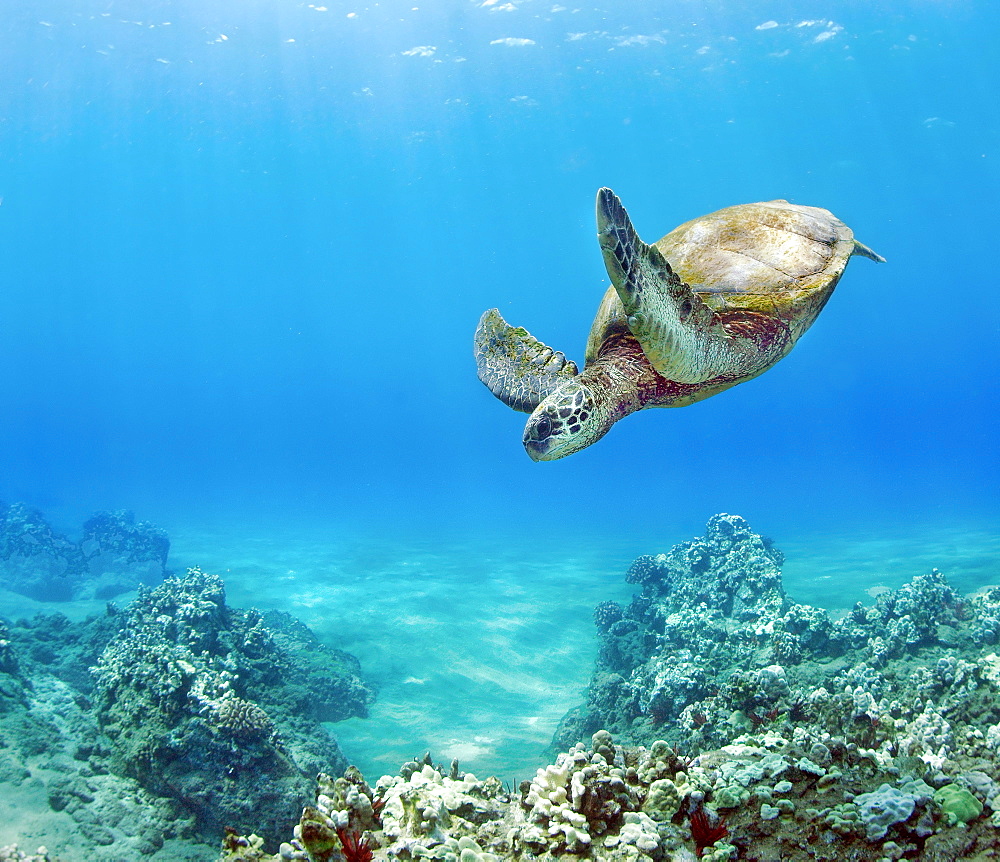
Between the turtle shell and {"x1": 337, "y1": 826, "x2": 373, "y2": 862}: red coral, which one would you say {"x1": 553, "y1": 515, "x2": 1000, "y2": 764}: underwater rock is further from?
{"x1": 337, "y1": 826, "x2": 373, "y2": 862}: red coral

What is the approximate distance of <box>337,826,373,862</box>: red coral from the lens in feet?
9.28

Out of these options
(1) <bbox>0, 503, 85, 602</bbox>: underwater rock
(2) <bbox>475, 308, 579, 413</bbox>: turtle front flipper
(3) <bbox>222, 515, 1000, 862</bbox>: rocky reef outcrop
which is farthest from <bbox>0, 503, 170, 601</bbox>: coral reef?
(2) <bbox>475, 308, 579, 413</bbox>: turtle front flipper

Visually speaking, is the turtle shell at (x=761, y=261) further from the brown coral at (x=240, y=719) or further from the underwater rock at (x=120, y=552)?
the underwater rock at (x=120, y=552)

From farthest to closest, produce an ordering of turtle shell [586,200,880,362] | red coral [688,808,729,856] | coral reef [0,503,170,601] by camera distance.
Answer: coral reef [0,503,170,601] < turtle shell [586,200,880,362] < red coral [688,808,729,856]

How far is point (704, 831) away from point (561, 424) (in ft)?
7.85

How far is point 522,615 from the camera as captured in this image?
1286cm

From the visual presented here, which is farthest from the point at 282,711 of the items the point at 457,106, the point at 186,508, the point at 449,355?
the point at 449,355

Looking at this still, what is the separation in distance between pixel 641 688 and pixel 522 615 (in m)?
5.50

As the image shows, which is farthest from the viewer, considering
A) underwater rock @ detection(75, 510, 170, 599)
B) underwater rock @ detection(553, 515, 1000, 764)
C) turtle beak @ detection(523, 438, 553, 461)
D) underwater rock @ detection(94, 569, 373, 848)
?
underwater rock @ detection(75, 510, 170, 599)

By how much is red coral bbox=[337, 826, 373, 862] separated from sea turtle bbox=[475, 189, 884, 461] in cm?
242

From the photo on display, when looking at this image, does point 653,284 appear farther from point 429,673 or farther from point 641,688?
point 429,673

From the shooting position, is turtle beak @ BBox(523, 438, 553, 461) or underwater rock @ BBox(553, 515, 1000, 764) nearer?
turtle beak @ BBox(523, 438, 553, 461)

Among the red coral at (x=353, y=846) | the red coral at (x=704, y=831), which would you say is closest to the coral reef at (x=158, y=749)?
the red coral at (x=353, y=846)

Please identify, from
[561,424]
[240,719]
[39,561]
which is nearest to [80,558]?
[39,561]
